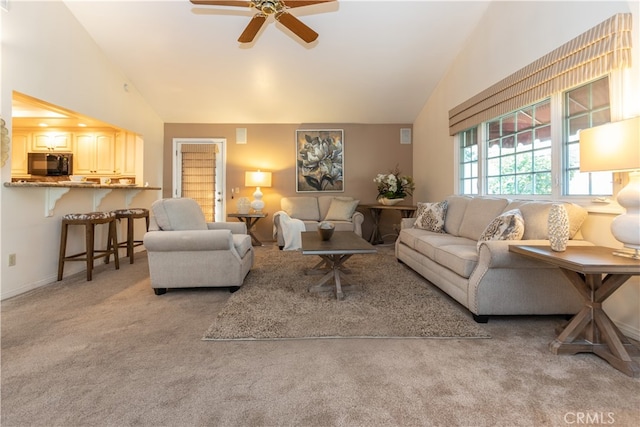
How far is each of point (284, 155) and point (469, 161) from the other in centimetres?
333

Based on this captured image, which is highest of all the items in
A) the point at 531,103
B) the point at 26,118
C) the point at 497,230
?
the point at 26,118

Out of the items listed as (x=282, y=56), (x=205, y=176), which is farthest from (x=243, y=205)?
(x=282, y=56)

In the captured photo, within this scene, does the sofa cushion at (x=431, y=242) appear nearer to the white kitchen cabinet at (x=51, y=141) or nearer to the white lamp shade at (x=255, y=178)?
the white lamp shade at (x=255, y=178)

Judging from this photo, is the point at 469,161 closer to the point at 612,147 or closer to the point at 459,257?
the point at 459,257

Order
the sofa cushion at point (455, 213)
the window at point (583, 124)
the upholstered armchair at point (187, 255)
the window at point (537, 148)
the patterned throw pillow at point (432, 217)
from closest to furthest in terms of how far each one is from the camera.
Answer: the window at point (583, 124)
the window at point (537, 148)
the upholstered armchair at point (187, 255)
the sofa cushion at point (455, 213)
the patterned throw pillow at point (432, 217)

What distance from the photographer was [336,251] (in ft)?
8.33

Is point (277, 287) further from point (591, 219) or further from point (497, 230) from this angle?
point (591, 219)

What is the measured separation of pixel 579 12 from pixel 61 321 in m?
4.62

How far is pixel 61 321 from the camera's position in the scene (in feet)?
7.18

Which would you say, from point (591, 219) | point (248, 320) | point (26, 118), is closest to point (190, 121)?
point (26, 118)

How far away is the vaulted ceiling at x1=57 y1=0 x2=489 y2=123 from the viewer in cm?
353

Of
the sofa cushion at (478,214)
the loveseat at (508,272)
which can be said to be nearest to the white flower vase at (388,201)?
the sofa cushion at (478,214)

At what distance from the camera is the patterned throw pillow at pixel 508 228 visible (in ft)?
7.45

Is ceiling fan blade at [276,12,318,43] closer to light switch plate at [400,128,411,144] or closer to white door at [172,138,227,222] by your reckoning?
white door at [172,138,227,222]
